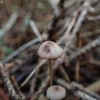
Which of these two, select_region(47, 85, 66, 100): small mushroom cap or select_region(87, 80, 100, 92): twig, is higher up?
select_region(47, 85, 66, 100): small mushroom cap

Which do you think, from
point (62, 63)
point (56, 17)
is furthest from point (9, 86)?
point (56, 17)

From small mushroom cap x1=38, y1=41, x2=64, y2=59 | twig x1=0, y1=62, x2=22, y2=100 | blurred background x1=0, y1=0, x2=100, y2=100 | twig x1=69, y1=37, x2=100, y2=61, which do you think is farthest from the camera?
twig x1=69, y1=37, x2=100, y2=61

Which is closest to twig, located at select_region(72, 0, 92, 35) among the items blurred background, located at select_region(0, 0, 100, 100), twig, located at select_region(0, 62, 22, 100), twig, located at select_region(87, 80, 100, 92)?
blurred background, located at select_region(0, 0, 100, 100)

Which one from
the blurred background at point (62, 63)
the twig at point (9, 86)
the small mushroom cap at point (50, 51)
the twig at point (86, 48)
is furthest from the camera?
the twig at point (86, 48)

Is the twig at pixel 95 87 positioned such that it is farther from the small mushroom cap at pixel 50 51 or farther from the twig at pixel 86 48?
the small mushroom cap at pixel 50 51

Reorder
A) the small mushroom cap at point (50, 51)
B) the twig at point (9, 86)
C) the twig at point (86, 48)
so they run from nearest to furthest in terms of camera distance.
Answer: the small mushroom cap at point (50, 51), the twig at point (9, 86), the twig at point (86, 48)

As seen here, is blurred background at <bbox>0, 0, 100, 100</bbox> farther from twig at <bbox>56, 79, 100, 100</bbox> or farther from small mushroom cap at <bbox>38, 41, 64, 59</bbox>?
small mushroom cap at <bbox>38, 41, 64, 59</bbox>

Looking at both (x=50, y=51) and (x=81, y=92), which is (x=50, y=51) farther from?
(x=81, y=92)

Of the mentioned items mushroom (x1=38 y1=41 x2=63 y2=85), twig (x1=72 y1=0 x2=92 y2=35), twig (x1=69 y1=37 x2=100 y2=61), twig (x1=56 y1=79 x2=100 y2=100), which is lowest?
twig (x1=56 y1=79 x2=100 y2=100)

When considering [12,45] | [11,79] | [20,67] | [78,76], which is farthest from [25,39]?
[11,79]

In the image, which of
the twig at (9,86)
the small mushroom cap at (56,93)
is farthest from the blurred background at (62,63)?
the small mushroom cap at (56,93)

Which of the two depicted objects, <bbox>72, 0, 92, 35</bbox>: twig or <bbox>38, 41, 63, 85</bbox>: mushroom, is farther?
<bbox>72, 0, 92, 35</bbox>: twig
